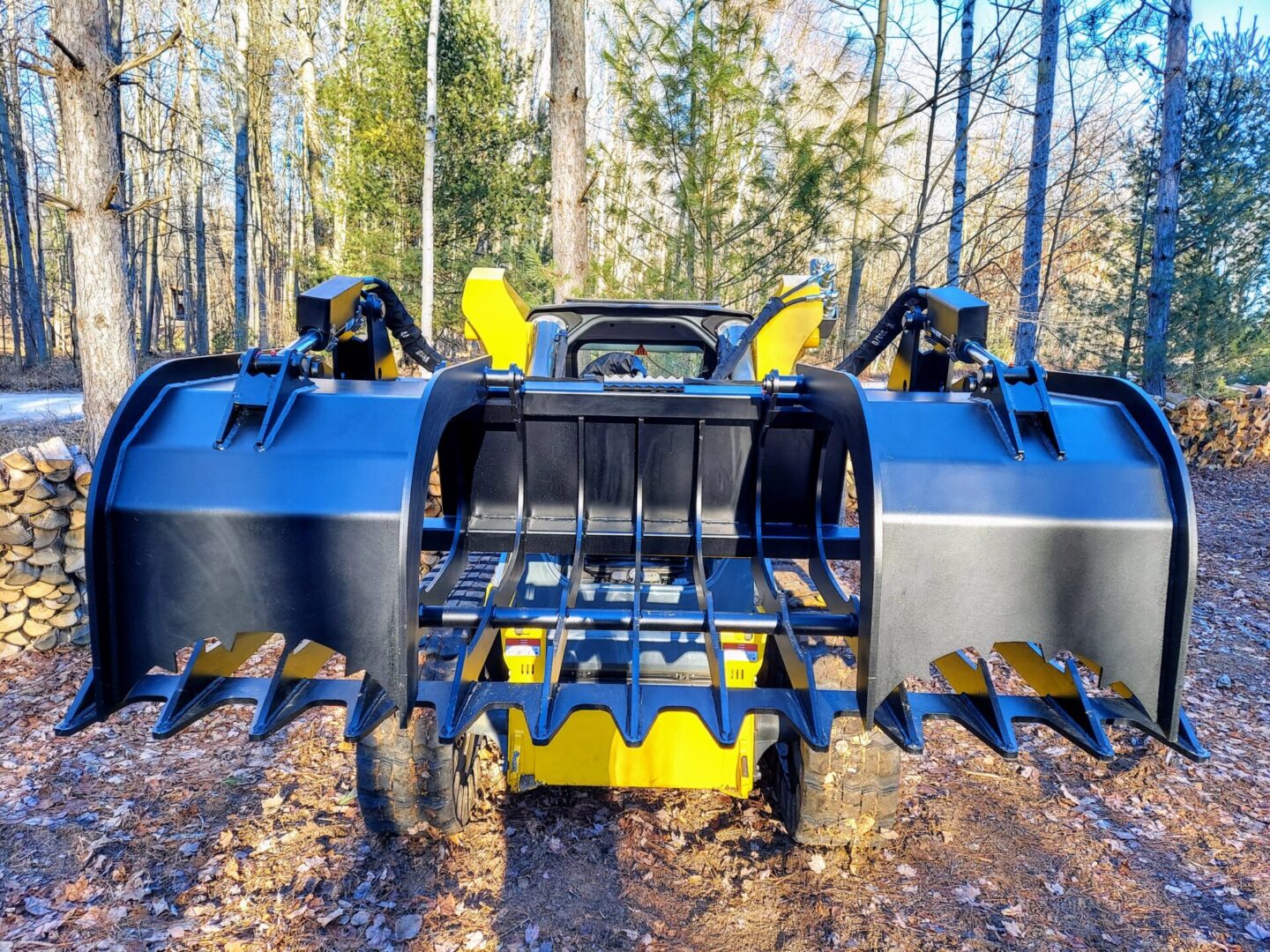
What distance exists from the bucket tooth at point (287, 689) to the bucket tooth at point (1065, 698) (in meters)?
1.75

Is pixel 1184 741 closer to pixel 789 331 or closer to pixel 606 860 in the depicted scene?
pixel 606 860

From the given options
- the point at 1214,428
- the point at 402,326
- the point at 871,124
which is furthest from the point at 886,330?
the point at 1214,428

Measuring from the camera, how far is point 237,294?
15.6 meters

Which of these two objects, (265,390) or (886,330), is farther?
(886,330)

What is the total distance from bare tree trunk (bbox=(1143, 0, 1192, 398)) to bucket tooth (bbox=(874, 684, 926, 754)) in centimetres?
1084

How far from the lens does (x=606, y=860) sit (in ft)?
8.80

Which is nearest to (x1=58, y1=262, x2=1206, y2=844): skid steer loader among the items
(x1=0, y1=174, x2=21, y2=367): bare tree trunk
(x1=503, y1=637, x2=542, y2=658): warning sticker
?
(x1=503, y1=637, x2=542, y2=658): warning sticker

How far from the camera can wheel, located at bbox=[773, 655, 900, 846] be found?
241 centimetres

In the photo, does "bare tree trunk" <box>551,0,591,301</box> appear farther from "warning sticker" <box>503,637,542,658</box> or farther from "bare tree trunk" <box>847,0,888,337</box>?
"warning sticker" <box>503,637,542,658</box>

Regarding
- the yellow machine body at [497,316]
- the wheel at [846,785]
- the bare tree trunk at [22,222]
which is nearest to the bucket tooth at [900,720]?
the wheel at [846,785]

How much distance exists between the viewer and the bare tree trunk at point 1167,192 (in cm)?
983

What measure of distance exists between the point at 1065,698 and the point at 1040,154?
31.0ft

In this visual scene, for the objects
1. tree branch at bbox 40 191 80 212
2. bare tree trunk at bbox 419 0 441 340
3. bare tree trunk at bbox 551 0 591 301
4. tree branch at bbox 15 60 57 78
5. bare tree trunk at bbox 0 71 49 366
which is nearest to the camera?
tree branch at bbox 15 60 57 78

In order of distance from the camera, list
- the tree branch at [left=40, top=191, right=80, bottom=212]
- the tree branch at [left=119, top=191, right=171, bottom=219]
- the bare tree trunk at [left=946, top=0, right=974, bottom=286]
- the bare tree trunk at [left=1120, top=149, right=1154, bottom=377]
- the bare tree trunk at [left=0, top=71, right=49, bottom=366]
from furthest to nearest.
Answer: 1. the bare tree trunk at [left=0, top=71, right=49, bottom=366]
2. the bare tree trunk at [left=1120, top=149, right=1154, bottom=377]
3. the bare tree trunk at [left=946, top=0, right=974, bottom=286]
4. the tree branch at [left=119, top=191, right=171, bottom=219]
5. the tree branch at [left=40, top=191, right=80, bottom=212]
